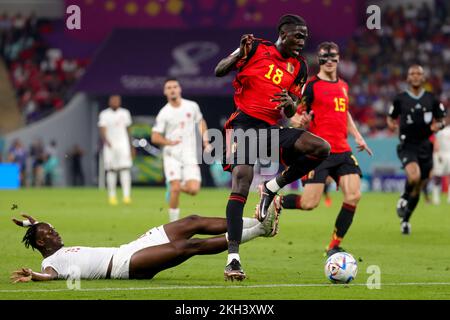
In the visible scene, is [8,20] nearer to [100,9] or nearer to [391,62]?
[100,9]

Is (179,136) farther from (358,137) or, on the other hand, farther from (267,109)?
(267,109)

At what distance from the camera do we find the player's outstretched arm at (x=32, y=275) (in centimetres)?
963

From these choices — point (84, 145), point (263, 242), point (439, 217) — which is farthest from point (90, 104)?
point (263, 242)

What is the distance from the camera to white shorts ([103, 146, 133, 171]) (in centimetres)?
2580

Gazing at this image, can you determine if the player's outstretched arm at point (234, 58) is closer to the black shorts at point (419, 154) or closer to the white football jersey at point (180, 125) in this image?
the black shorts at point (419, 154)

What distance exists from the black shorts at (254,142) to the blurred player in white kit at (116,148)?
49.4 feet

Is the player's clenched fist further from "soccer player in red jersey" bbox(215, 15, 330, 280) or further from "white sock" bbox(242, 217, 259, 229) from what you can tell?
"white sock" bbox(242, 217, 259, 229)

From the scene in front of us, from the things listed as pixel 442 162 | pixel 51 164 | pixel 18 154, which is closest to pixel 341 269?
pixel 442 162

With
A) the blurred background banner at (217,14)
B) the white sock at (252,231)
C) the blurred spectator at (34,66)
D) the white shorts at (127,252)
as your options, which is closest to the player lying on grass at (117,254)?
the white shorts at (127,252)

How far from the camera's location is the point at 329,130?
13.4 m

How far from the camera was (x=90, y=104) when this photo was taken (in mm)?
38938

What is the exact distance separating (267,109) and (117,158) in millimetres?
15441

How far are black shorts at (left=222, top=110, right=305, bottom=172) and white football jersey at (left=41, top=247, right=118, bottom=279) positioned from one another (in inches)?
62.0
